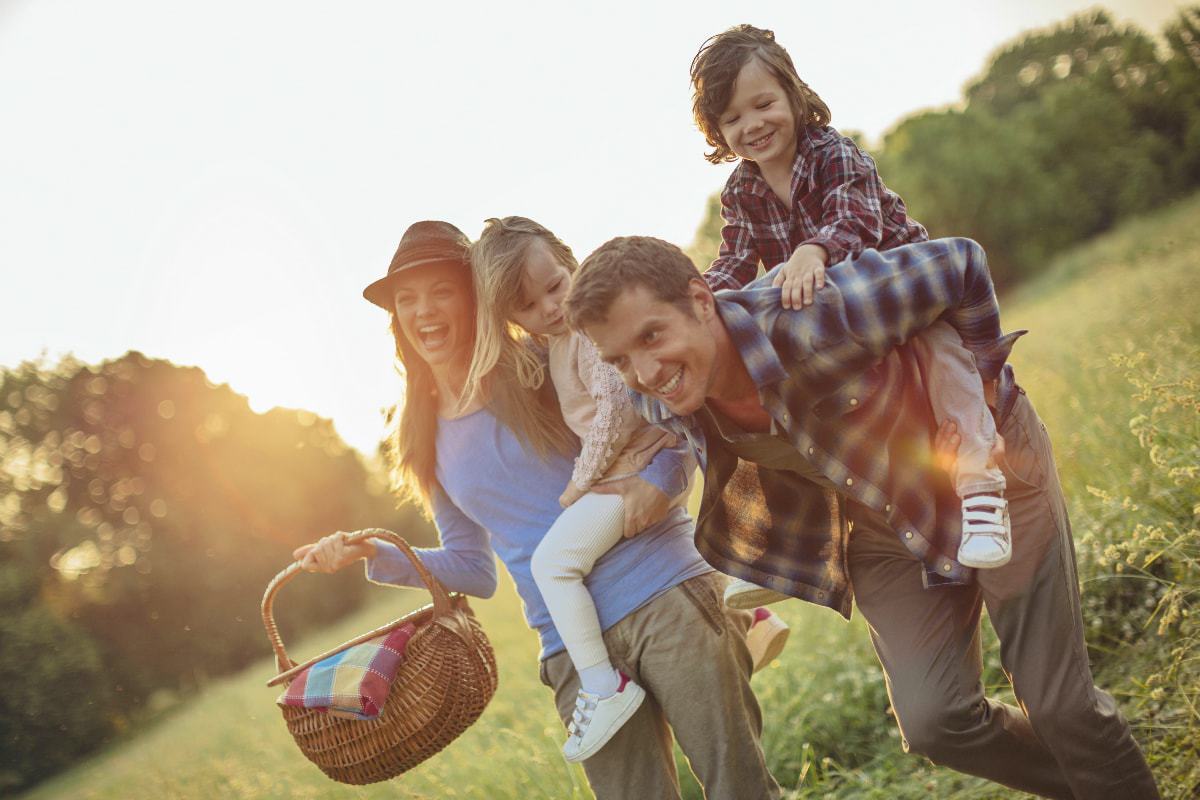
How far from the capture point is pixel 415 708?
3.16 m

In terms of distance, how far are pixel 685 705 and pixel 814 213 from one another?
5.87 ft

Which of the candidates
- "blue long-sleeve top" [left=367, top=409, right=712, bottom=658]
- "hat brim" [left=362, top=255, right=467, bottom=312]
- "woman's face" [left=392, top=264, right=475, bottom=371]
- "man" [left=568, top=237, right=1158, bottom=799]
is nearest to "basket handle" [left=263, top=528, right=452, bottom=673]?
"blue long-sleeve top" [left=367, top=409, right=712, bottom=658]

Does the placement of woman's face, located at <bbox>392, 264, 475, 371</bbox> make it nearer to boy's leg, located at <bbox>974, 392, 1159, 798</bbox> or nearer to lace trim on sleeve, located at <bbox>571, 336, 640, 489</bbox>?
lace trim on sleeve, located at <bbox>571, 336, 640, 489</bbox>

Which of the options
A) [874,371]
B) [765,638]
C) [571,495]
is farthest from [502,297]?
[765,638]

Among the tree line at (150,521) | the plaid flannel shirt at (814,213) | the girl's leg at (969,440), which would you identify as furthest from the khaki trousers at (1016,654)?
the tree line at (150,521)

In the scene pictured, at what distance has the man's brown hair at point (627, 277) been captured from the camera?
7.97 feet

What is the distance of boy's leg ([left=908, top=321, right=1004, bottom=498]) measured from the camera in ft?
8.29

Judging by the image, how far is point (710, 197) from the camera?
3466 centimetres

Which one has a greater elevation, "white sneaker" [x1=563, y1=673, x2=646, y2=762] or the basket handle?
the basket handle

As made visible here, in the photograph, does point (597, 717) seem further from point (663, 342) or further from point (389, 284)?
point (389, 284)

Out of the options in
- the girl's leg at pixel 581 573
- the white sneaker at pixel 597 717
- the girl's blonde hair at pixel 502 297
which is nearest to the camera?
the white sneaker at pixel 597 717

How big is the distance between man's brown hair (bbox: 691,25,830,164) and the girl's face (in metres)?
0.88

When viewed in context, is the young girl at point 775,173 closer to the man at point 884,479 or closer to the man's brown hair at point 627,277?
the man at point 884,479

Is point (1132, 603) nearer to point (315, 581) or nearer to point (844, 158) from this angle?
point (844, 158)
